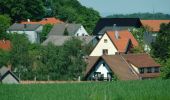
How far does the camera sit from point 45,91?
25.8 meters

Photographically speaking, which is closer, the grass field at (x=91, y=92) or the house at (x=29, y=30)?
the grass field at (x=91, y=92)

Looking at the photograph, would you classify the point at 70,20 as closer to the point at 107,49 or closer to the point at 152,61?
the point at 107,49

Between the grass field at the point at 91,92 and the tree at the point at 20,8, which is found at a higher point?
the tree at the point at 20,8

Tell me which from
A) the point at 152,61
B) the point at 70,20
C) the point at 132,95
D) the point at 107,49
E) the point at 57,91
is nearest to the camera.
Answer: the point at 132,95

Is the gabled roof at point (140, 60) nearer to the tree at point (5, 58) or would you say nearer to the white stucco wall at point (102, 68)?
the white stucco wall at point (102, 68)

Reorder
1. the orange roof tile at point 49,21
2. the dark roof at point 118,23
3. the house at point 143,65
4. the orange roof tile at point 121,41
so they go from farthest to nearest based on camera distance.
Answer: the orange roof tile at point 49,21 < the dark roof at point 118,23 < the orange roof tile at point 121,41 < the house at point 143,65

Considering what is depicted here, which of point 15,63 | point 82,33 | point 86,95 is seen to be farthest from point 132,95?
point 82,33

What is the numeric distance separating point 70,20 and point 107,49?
125ft

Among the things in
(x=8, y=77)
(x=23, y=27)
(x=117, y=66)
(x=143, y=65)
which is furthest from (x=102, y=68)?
(x=23, y=27)

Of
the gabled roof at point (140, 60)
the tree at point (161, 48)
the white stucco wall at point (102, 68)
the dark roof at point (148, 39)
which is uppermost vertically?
the dark roof at point (148, 39)

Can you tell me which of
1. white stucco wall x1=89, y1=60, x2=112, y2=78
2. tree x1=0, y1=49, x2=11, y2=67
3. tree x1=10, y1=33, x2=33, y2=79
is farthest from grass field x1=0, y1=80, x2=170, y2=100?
tree x1=0, y1=49, x2=11, y2=67

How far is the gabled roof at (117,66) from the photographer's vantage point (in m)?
43.6

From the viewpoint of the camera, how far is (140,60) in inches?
1880

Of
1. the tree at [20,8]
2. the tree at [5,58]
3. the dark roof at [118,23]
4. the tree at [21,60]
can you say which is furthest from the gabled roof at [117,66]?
the tree at [20,8]
